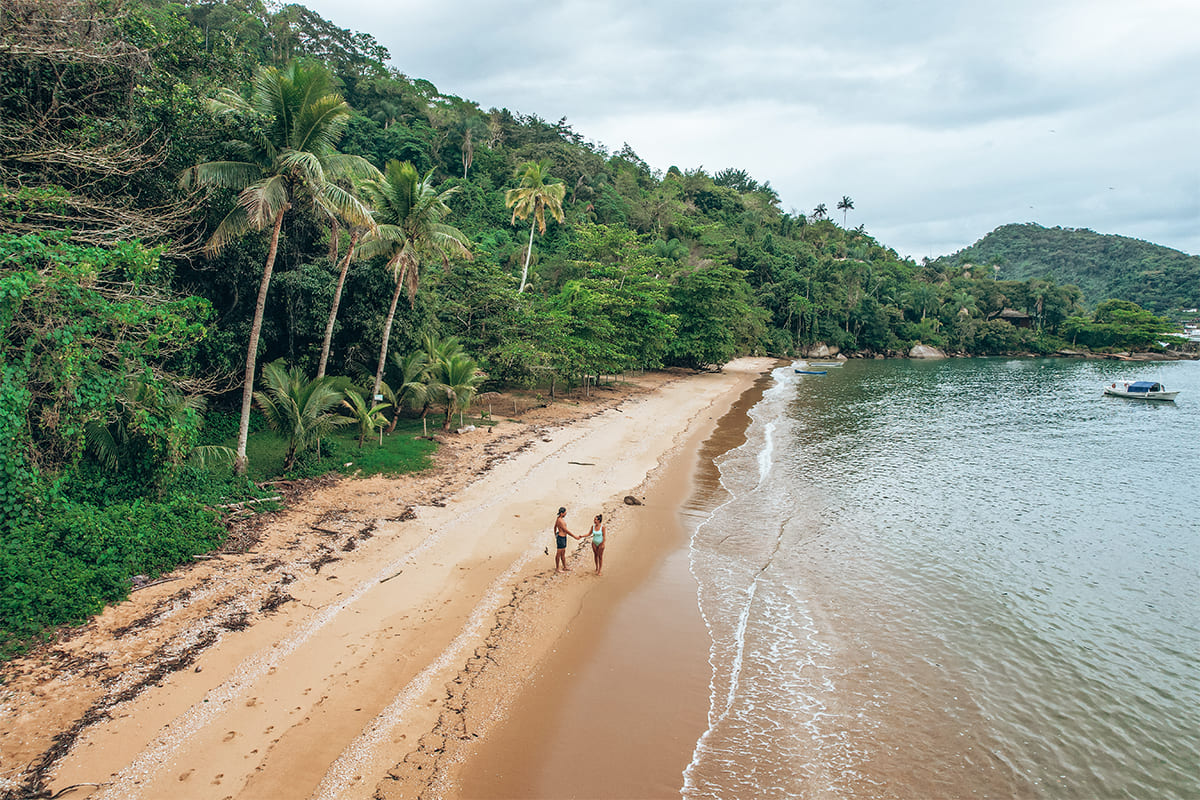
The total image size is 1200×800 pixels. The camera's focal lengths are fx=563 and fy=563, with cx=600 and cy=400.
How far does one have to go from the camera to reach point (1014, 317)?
93688 millimetres

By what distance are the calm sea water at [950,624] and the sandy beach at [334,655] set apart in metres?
1.39

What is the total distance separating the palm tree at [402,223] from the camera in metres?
18.6

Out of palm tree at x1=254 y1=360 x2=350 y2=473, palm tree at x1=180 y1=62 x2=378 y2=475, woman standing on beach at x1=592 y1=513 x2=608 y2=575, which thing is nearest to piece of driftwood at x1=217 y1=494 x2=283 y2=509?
palm tree at x1=180 y1=62 x2=378 y2=475

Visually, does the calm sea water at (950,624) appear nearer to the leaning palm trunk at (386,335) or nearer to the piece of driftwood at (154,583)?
the piece of driftwood at (154,583)

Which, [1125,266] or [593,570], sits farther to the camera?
[1125,266]

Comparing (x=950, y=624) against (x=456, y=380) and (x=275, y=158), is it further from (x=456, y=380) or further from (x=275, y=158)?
(x=275, y=158)

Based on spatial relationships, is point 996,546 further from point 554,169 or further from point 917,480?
point 554,169

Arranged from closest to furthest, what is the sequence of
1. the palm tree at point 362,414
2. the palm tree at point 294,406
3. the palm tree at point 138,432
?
the palm tree at point 138,432 < the palm tree at point 294,406 < the palm tree at point 362,414

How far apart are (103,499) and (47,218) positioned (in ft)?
18.6

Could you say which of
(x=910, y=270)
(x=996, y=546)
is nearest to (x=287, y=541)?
(x=996, y=546)

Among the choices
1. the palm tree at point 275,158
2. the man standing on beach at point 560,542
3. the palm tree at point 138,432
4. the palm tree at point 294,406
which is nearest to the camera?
the palm tree at point 138,432

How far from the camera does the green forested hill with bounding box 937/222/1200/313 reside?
120062 mm

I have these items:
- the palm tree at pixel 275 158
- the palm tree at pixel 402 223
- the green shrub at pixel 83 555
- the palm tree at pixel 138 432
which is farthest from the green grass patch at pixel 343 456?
the green shrub at pixel 83 555

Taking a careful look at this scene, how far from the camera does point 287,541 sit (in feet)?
39.7
